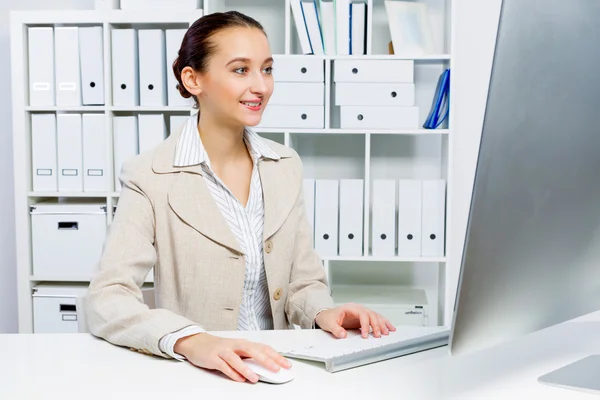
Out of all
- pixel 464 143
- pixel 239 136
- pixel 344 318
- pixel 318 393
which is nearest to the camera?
pixel 318 393

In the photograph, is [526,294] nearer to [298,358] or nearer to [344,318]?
[298,358]

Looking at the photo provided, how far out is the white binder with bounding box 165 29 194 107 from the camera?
2908 mm

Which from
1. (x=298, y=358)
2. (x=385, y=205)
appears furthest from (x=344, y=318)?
(x=385, y=205)

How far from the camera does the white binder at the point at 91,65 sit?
9.64 ft

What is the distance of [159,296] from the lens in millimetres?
1512

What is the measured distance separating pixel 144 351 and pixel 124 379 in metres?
0.13

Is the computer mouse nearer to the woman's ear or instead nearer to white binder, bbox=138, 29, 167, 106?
the woman's ear

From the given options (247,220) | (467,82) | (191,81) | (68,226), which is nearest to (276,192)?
(247,220)

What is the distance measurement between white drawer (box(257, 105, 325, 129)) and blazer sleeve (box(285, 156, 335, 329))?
1350 mm

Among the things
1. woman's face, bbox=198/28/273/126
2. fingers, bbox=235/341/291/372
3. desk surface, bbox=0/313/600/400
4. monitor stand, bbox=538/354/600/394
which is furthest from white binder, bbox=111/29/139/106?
monitor stand, bbox=538/354/600/394

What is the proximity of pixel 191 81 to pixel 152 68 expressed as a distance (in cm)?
140

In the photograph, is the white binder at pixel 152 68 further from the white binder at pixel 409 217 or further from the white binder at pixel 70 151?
the white binder at pixel 409 217

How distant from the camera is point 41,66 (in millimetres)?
2971

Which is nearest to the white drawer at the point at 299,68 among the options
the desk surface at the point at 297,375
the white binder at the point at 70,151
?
the white binder at the point at 70,151
